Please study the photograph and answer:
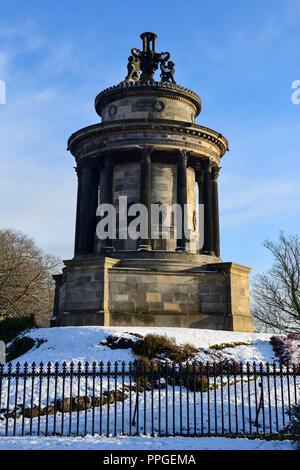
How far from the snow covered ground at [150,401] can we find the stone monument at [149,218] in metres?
3.18

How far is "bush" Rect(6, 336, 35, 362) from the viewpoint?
1856 cm

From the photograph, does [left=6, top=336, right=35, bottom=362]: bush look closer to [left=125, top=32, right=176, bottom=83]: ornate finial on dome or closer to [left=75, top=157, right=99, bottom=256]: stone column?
[left=75, top=157, right=99, bottom=256]: stone column

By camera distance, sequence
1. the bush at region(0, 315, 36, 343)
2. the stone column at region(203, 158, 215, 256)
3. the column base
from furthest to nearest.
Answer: the stone column at region(203, 158, 215, 256), the column base, the bush at region(0, 315, 36, 343)

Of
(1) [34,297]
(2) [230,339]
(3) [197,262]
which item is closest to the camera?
(2) [230,339]

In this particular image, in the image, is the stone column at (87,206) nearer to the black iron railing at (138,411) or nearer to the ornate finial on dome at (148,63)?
the ornate finial on dome at (148,63)

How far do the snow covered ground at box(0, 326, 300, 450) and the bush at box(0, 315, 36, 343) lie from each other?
1.90 meters

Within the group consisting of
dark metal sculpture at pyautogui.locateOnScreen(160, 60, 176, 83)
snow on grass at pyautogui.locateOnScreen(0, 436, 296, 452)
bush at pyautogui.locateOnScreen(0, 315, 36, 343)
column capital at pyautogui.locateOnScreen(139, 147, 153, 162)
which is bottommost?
snow on grass at pyautogui.locateOnScreen(0, 436, 296, 452)

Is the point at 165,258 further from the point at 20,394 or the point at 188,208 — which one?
the point at 20,394

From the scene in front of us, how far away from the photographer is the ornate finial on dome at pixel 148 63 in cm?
2962

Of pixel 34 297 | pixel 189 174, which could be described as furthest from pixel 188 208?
pixel 34 297

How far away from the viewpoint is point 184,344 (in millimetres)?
17641

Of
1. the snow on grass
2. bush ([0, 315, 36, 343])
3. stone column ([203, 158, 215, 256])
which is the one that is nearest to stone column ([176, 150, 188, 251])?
stone column ([203, 158, 215, 256])
